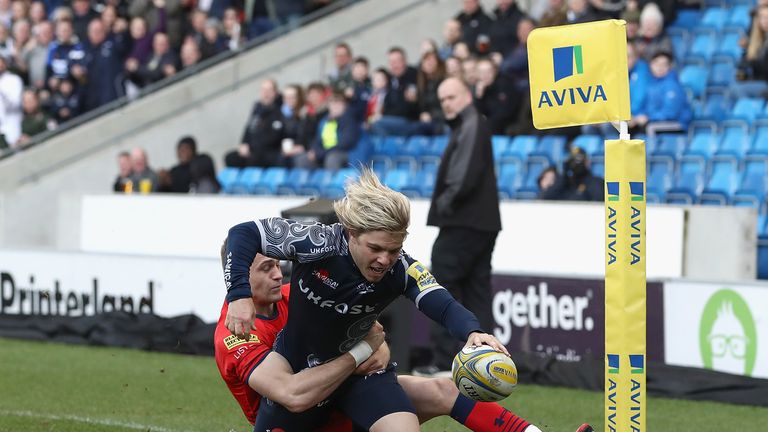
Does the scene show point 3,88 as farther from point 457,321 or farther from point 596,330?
point 457,321

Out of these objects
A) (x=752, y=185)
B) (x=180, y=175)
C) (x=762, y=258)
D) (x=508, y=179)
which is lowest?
(x=762, y=258)

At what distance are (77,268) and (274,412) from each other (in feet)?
26.7

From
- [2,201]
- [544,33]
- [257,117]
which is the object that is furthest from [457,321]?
[2,201]

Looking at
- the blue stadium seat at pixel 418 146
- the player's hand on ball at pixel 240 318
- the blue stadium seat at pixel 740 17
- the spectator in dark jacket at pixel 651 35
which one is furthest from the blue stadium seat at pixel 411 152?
the player's hand on ball at pixel 240 318

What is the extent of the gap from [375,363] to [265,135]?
11783mm

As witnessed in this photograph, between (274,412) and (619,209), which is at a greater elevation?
(619,209)

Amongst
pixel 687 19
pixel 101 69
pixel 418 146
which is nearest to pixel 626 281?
pixel 418 146

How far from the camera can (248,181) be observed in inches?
686

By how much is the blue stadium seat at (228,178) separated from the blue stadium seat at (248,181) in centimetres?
7

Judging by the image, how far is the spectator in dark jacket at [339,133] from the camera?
16594mm

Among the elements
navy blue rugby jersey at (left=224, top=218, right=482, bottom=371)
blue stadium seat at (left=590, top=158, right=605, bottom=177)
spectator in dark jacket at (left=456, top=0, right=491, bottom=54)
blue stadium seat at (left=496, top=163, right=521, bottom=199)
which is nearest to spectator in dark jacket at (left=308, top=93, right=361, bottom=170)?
spectator in dark jacket at (left=456, top=0, right=491, bottom=54)

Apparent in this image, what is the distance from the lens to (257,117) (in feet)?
58.7

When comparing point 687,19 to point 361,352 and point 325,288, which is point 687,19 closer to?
point 361,352

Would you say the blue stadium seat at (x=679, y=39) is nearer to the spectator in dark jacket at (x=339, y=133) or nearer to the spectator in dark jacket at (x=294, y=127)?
the spectator in dark jacket at (x=339, y=133)
